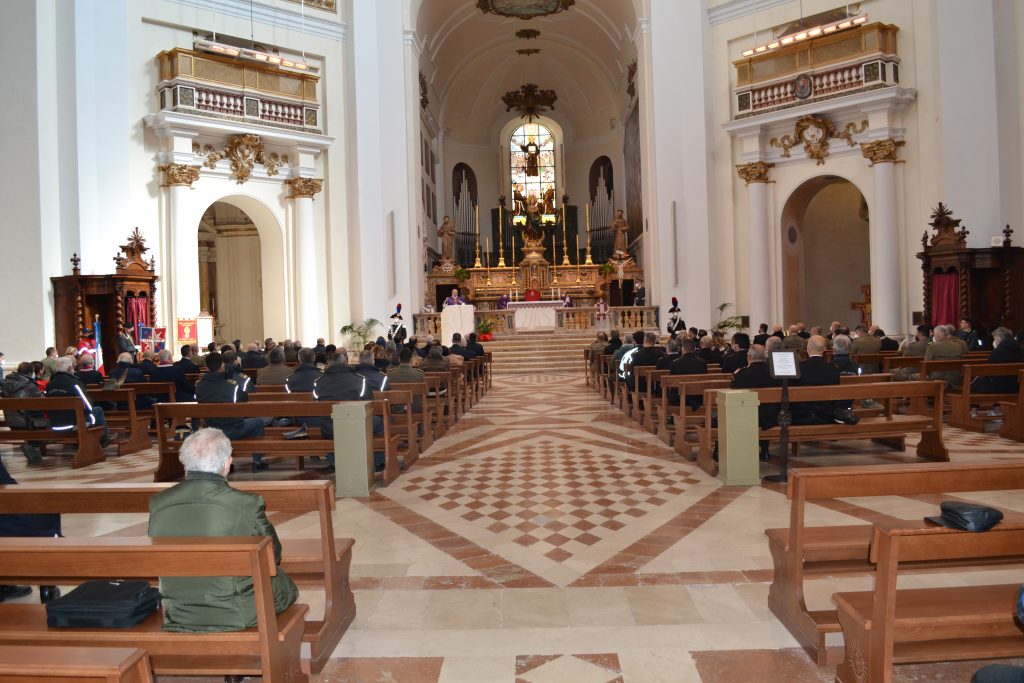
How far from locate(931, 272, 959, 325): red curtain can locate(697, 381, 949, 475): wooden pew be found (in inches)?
336

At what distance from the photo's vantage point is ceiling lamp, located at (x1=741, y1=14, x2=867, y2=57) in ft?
51.9

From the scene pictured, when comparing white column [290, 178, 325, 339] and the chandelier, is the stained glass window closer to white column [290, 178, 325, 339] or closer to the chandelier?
the chandelier

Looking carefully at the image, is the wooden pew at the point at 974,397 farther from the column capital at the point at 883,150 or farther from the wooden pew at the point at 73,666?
the column capital at the point at 883,150

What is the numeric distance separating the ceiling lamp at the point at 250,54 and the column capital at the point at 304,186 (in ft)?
8.67

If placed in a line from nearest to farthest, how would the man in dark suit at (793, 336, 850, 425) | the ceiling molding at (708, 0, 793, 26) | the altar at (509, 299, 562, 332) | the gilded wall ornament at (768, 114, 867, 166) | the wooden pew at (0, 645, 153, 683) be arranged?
the wooden pew at (0, 645, 153, 683) < the man in dark suit at (793, 336, 850, 425) < the gilded wall ornament at (768, 114, 867, 166) < the ceiling molding at (708, 0, 793, 26) < the altar at (509, 299, 562, 332)

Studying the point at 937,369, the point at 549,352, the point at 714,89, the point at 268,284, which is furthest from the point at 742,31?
the point at 268,284

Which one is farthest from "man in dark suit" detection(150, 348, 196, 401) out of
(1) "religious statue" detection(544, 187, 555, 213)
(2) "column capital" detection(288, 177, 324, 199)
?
(1) "religious statue" detection(544, 187, 555, 213)

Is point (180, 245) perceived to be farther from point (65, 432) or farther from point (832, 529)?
point (832, 529)

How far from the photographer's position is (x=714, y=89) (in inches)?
730

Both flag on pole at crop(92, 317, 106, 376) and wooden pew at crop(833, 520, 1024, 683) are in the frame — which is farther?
flag on pole at crop(92, 317, 106, 376)

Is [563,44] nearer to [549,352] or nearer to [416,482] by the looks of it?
[549,352]

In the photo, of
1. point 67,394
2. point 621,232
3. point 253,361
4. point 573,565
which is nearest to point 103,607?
point 573,565

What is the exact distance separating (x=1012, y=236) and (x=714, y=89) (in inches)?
301

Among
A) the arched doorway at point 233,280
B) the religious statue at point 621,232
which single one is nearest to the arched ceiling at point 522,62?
the religious statue at point 621,232
